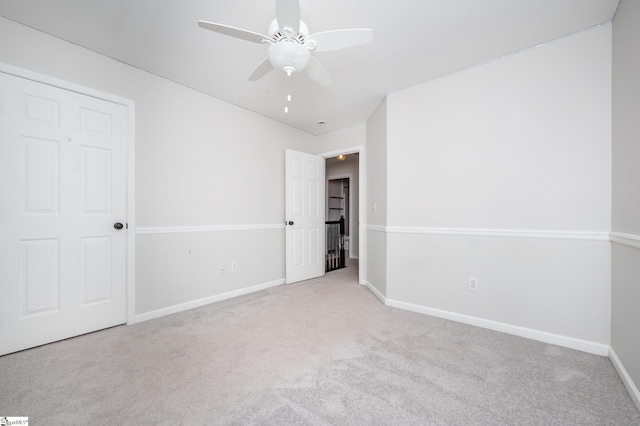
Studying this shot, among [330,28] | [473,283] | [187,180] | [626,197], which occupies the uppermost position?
[330,28]

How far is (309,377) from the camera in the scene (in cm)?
168

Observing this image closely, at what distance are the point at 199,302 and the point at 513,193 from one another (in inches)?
134

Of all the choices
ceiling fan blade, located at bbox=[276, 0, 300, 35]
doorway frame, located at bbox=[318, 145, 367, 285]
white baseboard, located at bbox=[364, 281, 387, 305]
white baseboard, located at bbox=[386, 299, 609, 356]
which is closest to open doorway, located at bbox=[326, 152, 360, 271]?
doorway frame, located at bbox=[318, 145, 367, 285]

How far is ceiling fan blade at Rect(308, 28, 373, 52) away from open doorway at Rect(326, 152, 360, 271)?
4.08 m

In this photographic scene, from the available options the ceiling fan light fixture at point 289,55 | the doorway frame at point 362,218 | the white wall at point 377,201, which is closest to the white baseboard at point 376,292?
the white wall at point 377,201

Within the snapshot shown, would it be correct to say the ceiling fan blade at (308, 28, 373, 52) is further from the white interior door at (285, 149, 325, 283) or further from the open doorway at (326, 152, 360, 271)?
the open doorway at (326, 152, 360, 271)

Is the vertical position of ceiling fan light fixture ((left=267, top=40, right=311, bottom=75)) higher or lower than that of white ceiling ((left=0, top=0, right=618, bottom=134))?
lower

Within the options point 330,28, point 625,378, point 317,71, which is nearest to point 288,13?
point 317,71

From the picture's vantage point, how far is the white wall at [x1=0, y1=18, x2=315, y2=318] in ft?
7.71

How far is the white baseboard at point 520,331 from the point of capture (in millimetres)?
1989

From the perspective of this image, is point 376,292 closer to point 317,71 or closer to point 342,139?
point 342,139

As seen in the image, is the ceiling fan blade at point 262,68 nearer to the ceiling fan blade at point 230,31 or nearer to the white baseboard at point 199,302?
the ceiling fan blade at point 230,31

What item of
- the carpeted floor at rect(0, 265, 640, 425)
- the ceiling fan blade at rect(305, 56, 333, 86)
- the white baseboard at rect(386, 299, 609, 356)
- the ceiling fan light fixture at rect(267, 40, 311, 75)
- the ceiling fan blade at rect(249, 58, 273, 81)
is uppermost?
the ceiling fan blade at rect(249, 58, 273, 81)

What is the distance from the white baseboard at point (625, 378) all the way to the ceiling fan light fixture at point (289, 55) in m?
Result: 2.71
